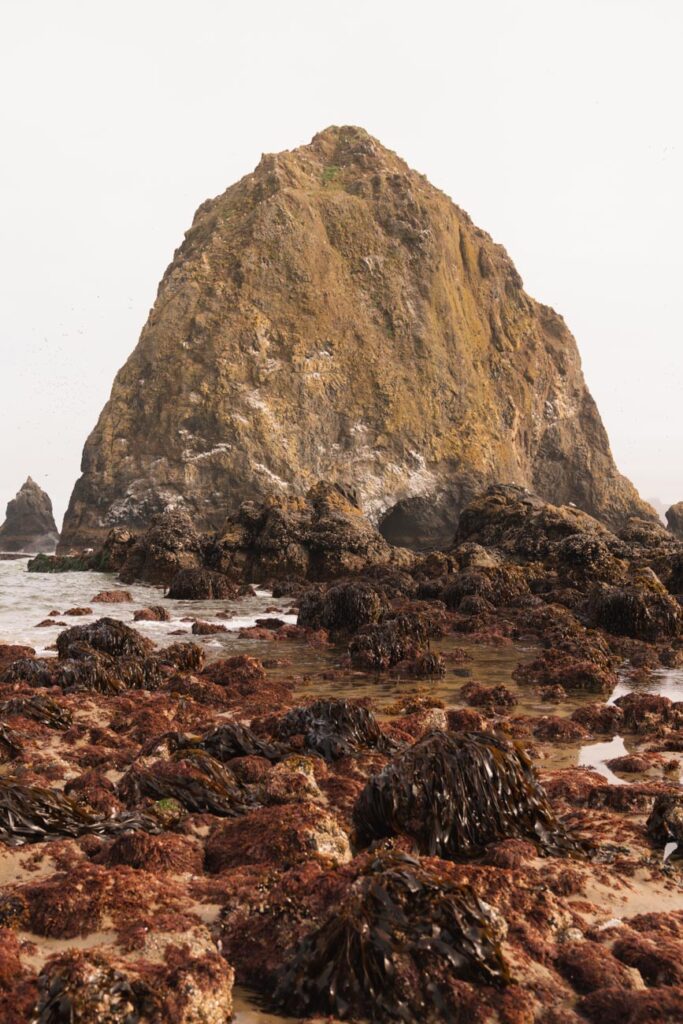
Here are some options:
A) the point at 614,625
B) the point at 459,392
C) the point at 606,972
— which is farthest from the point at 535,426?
the point at 606,972

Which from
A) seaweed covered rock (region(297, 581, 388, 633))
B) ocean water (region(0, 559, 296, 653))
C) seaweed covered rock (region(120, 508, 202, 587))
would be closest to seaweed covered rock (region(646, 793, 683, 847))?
ocean water (region(0, 559, 296, 653))

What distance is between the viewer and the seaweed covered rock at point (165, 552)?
30.6 metres

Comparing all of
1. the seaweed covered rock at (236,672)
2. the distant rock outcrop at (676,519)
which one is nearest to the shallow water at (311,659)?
the seaweed covered rock at (236,672)

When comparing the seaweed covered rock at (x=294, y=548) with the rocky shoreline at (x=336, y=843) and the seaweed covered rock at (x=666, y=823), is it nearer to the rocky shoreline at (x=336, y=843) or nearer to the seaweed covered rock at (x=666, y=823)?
the rocky shoreline at (x=336, y=843)

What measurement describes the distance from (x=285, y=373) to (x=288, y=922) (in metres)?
67.3

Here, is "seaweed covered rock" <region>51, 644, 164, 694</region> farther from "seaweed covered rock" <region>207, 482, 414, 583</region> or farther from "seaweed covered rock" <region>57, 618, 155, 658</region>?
"seaweed covered rock" <region>207, 482, 414, 583</region>

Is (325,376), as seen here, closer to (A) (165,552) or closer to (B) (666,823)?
(A) (165,552)

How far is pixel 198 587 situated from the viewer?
2573 centimetres

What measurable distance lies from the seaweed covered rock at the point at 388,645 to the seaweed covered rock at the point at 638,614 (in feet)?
19.8

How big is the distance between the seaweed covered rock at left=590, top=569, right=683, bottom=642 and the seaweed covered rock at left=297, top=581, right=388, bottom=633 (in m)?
5.65

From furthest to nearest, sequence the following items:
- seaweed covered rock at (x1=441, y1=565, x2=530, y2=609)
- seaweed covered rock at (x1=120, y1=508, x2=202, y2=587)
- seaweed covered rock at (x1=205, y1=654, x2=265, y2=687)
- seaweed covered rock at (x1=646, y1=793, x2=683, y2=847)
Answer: seaweed covered rock at (x1=120, y1=508, x2=202, y2=587), seaweed covered rock at (x1=441, y1=565, x2=530, y2=609), seaweed covered rock at (x1=205, y1=654, x2=265, y2=687), seaweed covered rock at (x1=646, y1=793, x2=683, y2=847)

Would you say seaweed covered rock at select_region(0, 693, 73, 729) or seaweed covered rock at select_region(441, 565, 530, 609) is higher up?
seaweed covered rock at select_region(441, 565, 530, 609)

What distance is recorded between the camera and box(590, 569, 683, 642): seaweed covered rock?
56.0ft

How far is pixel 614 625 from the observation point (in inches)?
688
